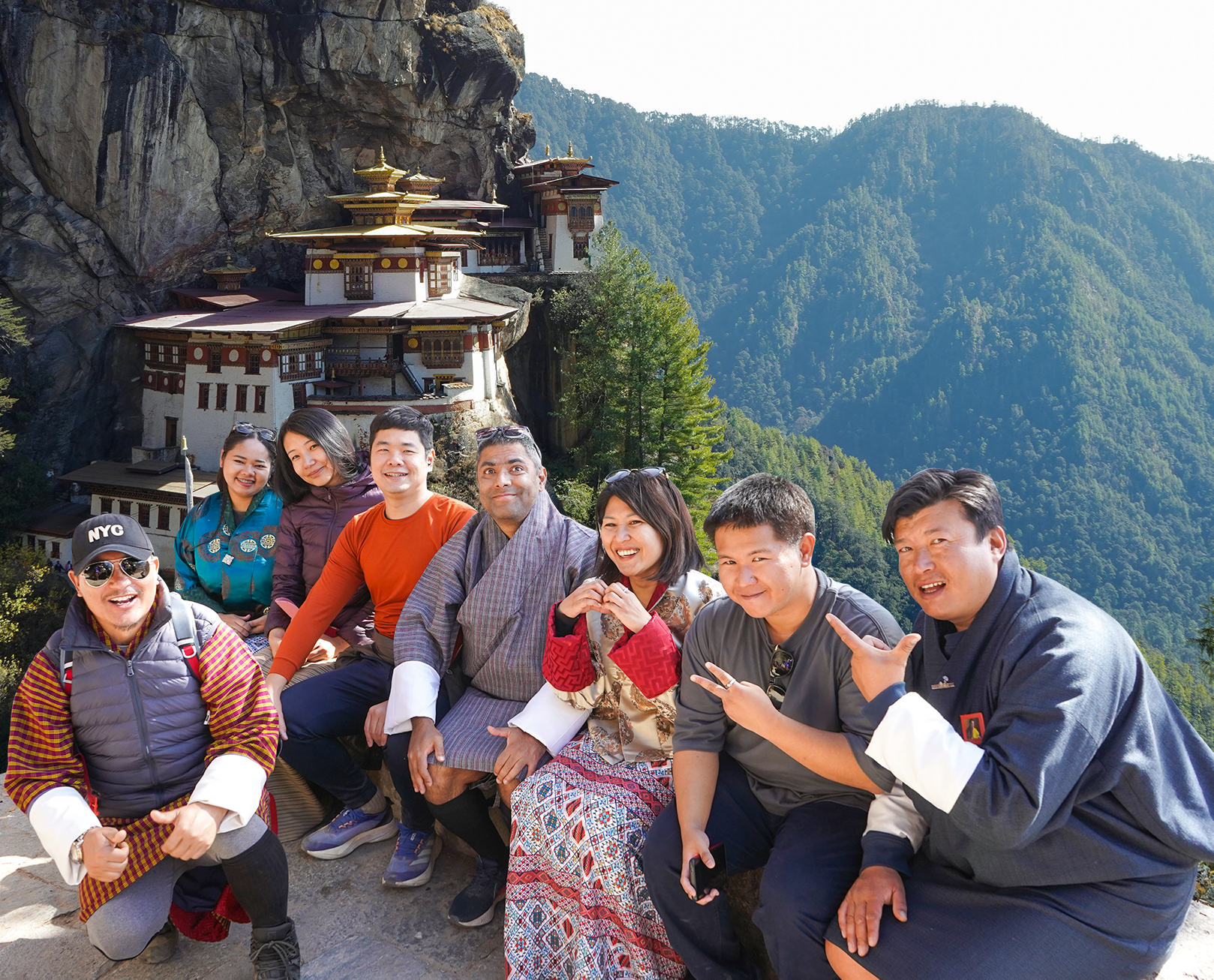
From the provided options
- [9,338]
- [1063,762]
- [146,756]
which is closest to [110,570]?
[146,756]

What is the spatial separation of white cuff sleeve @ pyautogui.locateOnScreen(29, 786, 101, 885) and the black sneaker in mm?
1232

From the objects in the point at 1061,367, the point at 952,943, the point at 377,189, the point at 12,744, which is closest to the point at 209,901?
the point at 12,744

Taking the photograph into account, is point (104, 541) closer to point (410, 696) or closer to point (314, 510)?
point (410, 696)

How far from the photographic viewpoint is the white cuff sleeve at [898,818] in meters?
2.36

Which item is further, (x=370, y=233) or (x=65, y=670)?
(x=370, y=233)

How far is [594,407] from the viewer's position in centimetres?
2836

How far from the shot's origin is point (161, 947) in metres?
3.03

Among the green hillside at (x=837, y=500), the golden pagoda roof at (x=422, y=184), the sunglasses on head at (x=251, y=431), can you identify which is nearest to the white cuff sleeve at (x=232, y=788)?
the sunglasses on head at (x=251, y=431)

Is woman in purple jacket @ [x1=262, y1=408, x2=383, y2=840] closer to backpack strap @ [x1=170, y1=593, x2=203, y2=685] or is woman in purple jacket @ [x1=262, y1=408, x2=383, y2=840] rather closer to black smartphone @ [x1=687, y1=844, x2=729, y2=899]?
backpack strap @ [x1=170, y1=593, x2=203, y2=685]

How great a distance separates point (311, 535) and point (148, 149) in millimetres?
22576

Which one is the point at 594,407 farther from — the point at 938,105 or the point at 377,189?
the point at 938,105

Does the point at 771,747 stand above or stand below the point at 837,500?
above

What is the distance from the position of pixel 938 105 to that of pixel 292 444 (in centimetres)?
14408

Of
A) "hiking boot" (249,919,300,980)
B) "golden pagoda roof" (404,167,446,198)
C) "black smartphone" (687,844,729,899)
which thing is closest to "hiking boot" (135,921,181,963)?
"hiking boot" (249,919,300,980)
